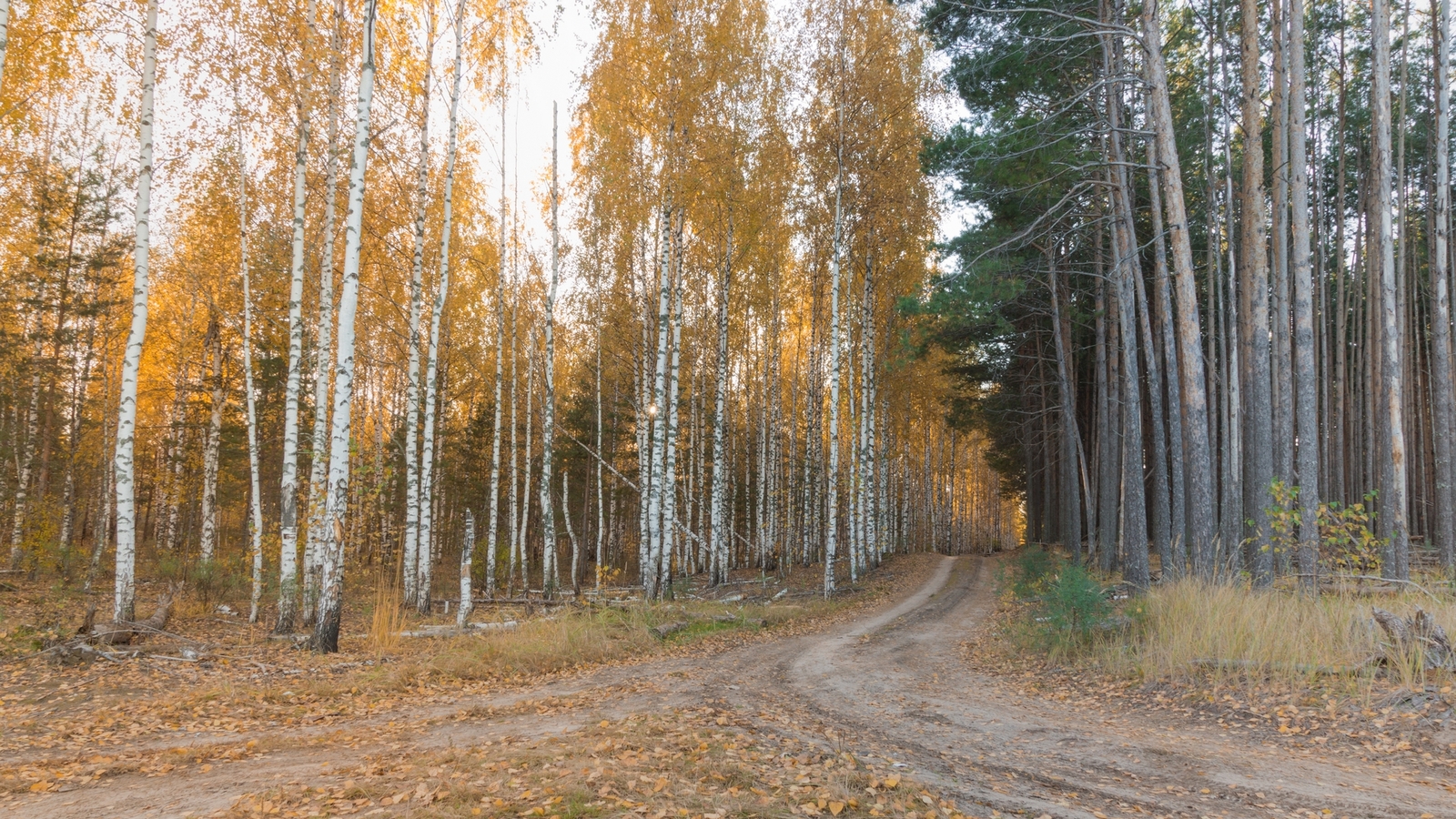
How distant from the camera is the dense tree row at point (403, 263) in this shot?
11.7 meters

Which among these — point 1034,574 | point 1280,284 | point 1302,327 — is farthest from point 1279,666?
point 1034,574

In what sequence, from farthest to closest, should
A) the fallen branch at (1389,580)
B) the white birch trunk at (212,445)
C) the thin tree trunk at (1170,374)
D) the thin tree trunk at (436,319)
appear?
the white birch trunk at (212,445), the thin tree trunk at (436,319), the thin tree trunk at (1170,374), the fallen branch at (1389,580)

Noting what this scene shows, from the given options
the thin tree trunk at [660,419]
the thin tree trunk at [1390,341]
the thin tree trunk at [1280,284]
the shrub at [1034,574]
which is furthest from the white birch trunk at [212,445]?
the thin tree trunk at [1390,341]

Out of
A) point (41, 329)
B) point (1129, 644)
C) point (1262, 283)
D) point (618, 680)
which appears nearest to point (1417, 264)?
point (1262, 283)

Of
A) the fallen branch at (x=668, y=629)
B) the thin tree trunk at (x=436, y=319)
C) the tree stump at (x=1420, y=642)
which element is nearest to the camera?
the tree stump at (x=1420, y=642)

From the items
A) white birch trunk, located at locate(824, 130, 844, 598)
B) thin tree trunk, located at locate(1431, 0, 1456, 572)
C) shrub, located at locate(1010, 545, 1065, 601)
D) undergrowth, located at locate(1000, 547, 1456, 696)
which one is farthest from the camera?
white birch trunk, located at locate(824, 130, 844, 598)

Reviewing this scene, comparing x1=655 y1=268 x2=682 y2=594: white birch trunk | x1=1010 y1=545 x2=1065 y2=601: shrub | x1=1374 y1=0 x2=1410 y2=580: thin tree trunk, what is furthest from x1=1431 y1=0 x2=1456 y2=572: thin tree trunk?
x1=655 y1=268 x2=682 y2=594: white birch trunk

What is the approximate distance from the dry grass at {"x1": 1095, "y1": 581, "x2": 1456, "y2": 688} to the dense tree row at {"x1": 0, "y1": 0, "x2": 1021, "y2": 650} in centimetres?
851

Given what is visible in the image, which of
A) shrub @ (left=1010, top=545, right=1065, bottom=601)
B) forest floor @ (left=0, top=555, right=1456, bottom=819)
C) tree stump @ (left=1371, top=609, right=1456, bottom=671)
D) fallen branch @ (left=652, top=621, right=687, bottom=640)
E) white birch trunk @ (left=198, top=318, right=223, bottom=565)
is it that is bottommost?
fallen branch @ (left=652, top=621, right=687, bottom=640)

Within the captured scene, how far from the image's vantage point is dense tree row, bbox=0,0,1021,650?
11.7 metres

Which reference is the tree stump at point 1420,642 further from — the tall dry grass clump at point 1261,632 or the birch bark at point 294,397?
the birch bark at point 294,397

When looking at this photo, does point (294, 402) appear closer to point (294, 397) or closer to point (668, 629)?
point (294, 397)

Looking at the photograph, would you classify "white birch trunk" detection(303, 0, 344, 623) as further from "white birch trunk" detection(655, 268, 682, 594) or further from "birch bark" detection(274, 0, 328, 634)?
"white birch trunk" detection(655, 268, 682, 594)

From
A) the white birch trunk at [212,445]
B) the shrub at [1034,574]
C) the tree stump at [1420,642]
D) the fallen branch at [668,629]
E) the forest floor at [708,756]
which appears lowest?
the fallen branch at [668,629]
